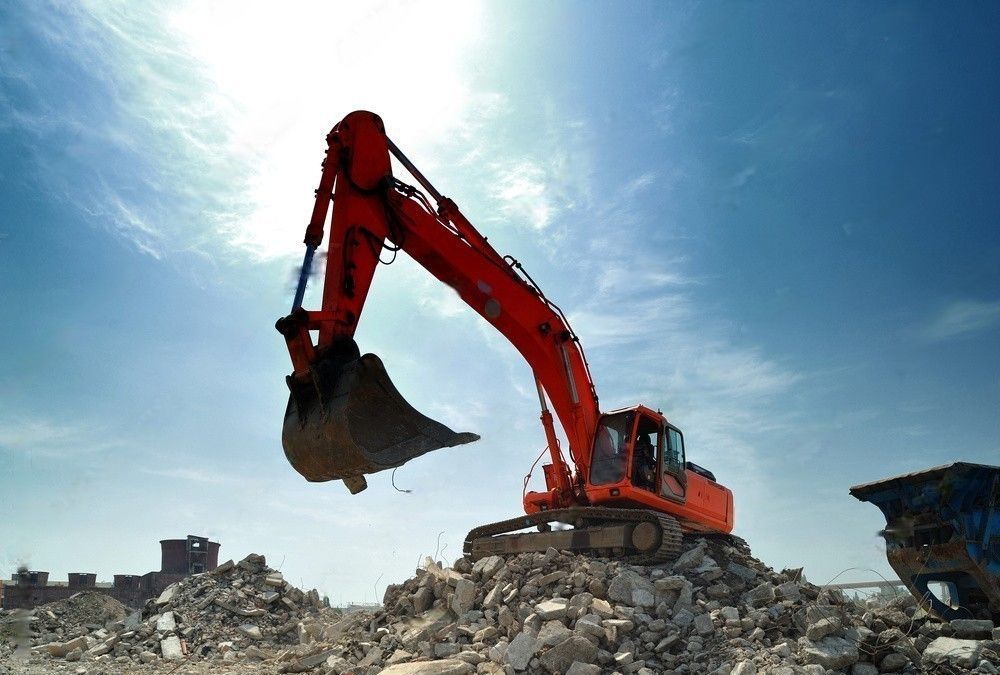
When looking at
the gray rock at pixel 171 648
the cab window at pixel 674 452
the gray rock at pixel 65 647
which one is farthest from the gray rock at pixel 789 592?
the gray rock at pixel 65 647

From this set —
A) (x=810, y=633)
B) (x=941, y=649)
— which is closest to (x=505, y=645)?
(x=810, y=633)

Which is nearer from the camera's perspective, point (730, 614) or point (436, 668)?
point (436, 668)

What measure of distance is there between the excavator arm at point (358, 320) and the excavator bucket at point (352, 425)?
1cm

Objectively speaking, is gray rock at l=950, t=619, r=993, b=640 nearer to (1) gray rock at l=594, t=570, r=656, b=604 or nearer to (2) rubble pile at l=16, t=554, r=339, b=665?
(1) gray rock at l=594, t=570, r=656, b=604

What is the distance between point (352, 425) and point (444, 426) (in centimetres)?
91

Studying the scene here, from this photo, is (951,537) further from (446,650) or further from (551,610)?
(446,650)

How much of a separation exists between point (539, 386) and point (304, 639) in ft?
18.7

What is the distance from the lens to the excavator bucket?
18.2 ft

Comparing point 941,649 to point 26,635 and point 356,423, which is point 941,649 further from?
point 26,635

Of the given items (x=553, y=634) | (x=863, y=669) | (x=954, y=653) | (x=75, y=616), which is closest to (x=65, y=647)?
(x=75, y=616)

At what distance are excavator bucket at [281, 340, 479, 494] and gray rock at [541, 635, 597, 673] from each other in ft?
7.27

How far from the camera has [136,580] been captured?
65.7ft

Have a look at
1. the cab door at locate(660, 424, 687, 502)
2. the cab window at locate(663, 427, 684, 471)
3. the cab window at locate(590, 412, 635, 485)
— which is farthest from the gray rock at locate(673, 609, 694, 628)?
the cab window at locate(663, 427, 684, 471)

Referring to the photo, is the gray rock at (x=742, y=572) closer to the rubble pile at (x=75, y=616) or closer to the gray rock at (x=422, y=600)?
the gray rock at (x=422, y=600)
